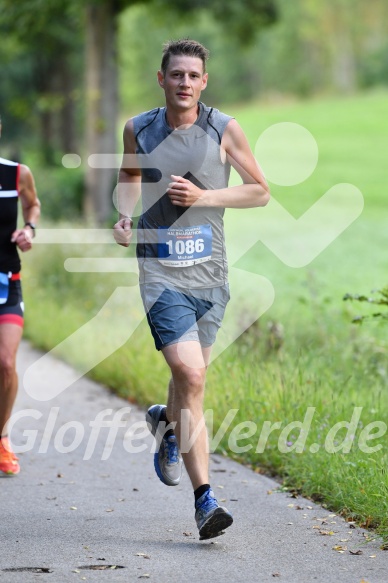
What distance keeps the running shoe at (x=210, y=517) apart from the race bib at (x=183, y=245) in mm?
1087

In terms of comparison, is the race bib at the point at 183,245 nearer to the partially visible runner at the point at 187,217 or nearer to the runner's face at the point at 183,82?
the partially visible runner at the point at 187,217

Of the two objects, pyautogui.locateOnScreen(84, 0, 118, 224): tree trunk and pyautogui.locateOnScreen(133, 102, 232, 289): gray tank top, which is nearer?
pyautogui.locateOnScreen(133, 102, 232, 289): gray tank top

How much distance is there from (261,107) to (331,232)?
3097cm

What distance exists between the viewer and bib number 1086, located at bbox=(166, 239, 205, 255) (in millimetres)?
5430

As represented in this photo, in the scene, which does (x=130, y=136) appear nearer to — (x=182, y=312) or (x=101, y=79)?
(x=182, y=312)

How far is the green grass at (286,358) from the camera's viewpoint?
626 cm

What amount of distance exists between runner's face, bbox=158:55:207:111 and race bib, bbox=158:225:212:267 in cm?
57

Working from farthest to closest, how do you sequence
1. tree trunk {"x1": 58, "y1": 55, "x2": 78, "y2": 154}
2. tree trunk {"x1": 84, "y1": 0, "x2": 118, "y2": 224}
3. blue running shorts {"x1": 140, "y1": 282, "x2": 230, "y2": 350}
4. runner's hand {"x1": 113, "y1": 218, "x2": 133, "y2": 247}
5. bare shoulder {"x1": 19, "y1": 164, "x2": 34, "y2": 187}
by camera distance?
tree trunk {"x1": 58, "y1": 55, "x2": 78, "y2": 154} < tree trunk {"x1": 84, "y1": 0, "x2": 118, "y2": 224} < bare shoulder {"x1": 19, "y1": 164, "x2": 34, "y2": 187} < runner's hand {"x1": 113, "y1": 218, "x2": 133, "y2": 247} < blue running shorts {"x1": 140, "y1": 282, "x2": 230, "y2": 350}

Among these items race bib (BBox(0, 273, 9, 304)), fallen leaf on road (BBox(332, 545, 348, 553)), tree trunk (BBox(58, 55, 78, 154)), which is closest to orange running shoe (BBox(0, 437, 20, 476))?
race bib (BBox(0, 273, 9, 304))

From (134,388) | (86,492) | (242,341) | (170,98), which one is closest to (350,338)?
(242,341)

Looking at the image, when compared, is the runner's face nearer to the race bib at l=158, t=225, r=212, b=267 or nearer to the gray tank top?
the gray tank top

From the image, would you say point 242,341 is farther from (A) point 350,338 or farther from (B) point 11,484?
(B) point 11,484

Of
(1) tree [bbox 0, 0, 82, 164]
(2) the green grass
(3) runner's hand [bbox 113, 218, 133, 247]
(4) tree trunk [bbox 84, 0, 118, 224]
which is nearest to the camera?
(3) runner's hand [bbox 113, 218, 133, 247]

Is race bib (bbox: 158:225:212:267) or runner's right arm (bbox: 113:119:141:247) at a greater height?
runner's right arm (bbox: 113:119:141:247)
